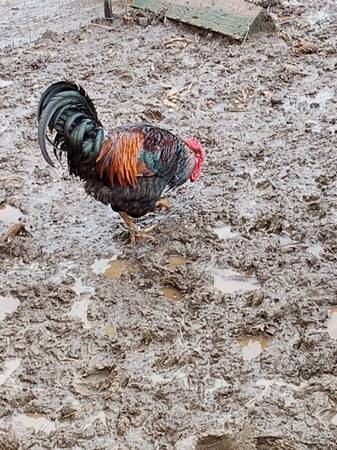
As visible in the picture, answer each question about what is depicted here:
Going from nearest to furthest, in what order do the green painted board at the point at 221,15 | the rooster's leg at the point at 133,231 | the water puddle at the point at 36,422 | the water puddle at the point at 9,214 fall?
the water puddle at the point at 36,422
the rooster's leg at the point at 133,231
the water puddle at the point at 9,214
the green painted board at the point at 221,15

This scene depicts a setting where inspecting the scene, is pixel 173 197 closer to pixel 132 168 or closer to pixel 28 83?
pixel 132 168

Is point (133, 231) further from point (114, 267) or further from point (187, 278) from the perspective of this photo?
point (187, 278)

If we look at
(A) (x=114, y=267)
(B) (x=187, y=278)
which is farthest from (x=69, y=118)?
(B) (x=187, y=278)

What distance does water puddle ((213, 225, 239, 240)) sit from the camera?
556 centimetres

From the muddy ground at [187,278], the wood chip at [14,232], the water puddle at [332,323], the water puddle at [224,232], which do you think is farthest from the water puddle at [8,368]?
the water puddle at [332,323]

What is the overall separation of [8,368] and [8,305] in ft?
2.06

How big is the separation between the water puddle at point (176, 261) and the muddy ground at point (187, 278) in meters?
0.02

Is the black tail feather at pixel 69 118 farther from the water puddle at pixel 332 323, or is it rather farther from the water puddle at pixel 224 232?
the water puddle at pixel 332 323

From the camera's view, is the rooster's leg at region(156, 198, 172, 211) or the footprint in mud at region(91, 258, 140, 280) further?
the rooster's leg at region(156, 198, 172, 211)

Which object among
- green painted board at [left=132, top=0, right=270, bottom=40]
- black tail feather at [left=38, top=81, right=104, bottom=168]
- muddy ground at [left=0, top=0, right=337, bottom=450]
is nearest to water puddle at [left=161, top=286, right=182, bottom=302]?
muddy ground at [left=0, top=0, right=337, bottom=450]

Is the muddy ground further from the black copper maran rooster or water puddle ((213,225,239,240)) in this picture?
the black copper maran rooster

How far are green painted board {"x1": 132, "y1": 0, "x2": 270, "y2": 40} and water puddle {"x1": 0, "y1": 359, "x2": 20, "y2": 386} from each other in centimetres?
537

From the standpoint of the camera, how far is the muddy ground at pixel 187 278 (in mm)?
4148

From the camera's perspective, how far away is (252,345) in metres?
4.62
